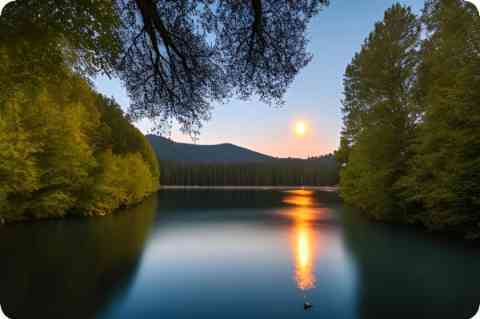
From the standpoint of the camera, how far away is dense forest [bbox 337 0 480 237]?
14.1 m

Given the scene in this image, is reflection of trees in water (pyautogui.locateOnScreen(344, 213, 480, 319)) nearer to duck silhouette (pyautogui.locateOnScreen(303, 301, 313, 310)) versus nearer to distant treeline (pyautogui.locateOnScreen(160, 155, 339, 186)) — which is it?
duck silhouette (pyautogui.locateOnScreen(303, 301, 313, 310))

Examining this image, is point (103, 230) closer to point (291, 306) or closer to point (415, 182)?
point (291, 306)

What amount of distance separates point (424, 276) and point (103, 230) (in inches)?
778

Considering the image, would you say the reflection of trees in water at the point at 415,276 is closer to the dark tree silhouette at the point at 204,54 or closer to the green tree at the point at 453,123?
the green tree at the point at 453,123

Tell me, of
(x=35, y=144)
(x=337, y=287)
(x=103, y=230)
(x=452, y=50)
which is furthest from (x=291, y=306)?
(x=35, y=144)

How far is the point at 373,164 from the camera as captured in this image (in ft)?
77.7

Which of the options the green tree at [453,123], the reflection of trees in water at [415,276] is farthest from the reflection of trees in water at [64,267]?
the green tree at [453,123]

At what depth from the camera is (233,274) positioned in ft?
42.2

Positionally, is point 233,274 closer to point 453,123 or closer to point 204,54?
point 204,54

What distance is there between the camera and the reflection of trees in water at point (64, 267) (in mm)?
9305

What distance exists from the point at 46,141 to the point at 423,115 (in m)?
27.2

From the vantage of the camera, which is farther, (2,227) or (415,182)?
(2,227)

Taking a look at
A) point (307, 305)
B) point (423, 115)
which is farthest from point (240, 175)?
point (307, 305)

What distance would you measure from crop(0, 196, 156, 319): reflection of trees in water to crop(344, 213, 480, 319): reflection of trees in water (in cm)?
884
